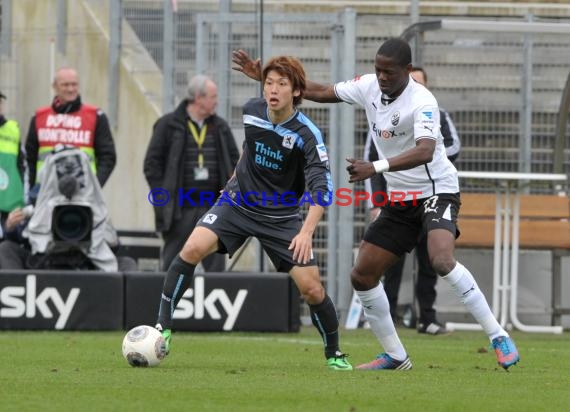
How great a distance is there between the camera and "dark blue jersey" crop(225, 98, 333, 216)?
9109mm

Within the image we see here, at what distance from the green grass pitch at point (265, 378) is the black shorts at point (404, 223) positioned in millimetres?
838

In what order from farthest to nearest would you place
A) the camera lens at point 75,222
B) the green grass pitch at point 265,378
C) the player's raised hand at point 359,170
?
the camera lens at point 75,222 → the player's raised hand at point 359,170 → the green grass pitch at point 265,378

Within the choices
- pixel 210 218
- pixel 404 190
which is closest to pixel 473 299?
pixel 404 190

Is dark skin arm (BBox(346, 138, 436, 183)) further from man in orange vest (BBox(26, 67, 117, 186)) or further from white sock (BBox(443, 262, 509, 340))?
man in orange vest (BBox(26, 67, 117, 186))

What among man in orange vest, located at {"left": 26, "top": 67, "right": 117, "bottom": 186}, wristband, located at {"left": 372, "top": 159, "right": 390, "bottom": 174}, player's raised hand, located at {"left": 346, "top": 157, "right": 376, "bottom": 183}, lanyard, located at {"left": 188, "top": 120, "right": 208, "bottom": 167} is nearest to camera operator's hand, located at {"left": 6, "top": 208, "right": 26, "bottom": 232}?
man in orange vest, located at {"left": 26, "top": 67, "right": 117, "bottom": 186}

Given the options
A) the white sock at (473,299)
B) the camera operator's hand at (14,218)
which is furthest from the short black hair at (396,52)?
the camera operator's hand at (14,218)

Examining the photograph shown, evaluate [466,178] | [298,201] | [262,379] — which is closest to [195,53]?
[466,178]

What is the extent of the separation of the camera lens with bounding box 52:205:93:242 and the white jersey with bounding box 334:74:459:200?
191 inches

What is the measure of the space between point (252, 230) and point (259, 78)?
3.35 feet

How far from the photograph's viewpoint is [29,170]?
47.1 ft

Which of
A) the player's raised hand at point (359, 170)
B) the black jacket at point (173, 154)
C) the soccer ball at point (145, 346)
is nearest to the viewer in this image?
the player's raised hand at point (359, 170)

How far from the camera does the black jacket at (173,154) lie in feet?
45.4

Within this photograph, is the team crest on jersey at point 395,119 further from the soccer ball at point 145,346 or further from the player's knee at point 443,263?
the soccer ball at point 145,346

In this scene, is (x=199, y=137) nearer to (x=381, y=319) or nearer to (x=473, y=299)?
(x=381, y=319)
